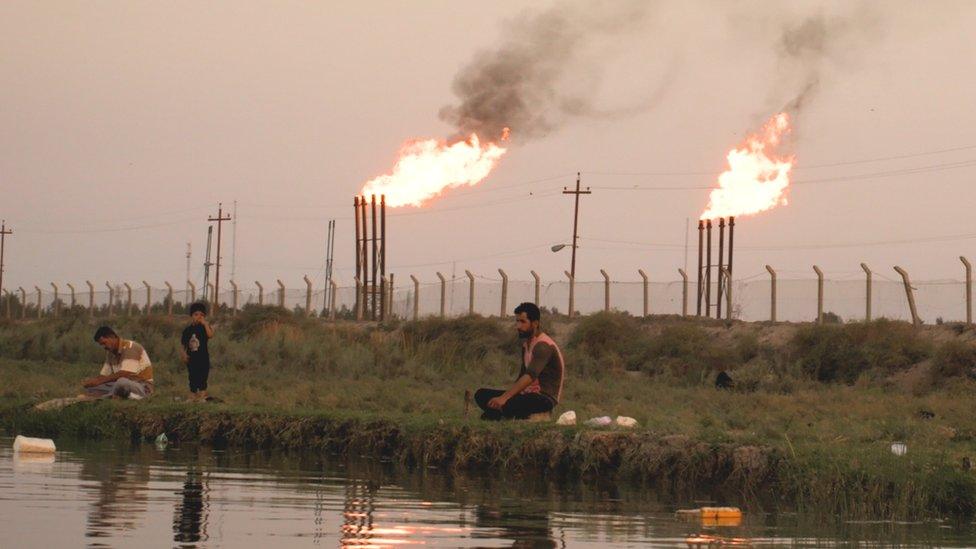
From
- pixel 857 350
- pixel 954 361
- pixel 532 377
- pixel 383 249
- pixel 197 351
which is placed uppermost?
pixel 383 249

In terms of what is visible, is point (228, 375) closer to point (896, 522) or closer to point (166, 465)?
point (166, 465)

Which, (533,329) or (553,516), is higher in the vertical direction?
(533,329)

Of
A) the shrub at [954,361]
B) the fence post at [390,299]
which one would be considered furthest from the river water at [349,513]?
the fence post at [390,299]

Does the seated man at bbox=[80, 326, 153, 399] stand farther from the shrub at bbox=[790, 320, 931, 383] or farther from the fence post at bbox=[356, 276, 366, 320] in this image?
the fence post at bbox=[356, 276, 366, 320]

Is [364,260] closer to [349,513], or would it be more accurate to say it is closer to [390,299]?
[390,299]

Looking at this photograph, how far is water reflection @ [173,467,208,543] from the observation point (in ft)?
Answer: 36.8

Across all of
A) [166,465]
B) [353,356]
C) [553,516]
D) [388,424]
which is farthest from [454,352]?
[553,516]

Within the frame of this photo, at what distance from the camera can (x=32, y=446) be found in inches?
736

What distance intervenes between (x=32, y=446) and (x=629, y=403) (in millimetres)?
10534

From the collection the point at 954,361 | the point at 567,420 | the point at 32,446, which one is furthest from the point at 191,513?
the point at 954,361

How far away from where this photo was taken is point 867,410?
2394cm

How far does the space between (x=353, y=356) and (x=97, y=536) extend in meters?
28.4

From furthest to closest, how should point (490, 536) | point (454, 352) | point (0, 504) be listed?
point (454, 352) → point (0, 504) → point (490, 536)

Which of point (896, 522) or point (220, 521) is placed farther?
point (896, 522)
